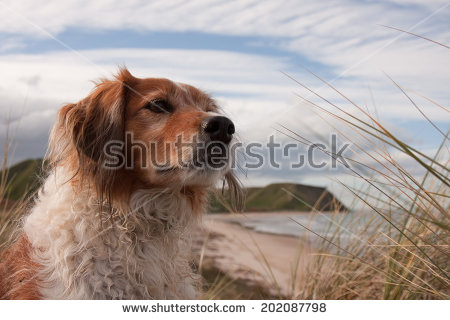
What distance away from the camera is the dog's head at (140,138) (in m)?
3.19

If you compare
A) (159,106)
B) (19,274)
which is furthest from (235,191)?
(19,274)

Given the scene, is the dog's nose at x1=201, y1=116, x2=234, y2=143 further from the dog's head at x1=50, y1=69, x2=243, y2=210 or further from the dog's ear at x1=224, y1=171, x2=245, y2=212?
the dog's ear at x1=224, y1=171, x2=245, y2=212

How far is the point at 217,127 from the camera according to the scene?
3.17 m

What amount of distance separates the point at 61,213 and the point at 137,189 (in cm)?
56

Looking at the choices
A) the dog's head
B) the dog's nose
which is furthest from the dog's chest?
the dog's nose

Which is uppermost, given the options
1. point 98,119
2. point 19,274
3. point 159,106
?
point 159,106

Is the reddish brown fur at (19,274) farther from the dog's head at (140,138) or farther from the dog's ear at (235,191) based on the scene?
the dog's ear at (235,191)

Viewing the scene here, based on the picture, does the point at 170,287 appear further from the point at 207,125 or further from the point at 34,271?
the point at 207,125

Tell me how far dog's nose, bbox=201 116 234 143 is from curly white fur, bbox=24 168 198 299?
0.58 meters

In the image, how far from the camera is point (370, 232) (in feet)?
16.7

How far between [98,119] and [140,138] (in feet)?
1.53

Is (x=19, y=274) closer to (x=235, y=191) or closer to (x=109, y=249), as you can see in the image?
(x=109, y=249)

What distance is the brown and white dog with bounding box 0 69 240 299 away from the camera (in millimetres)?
3176
